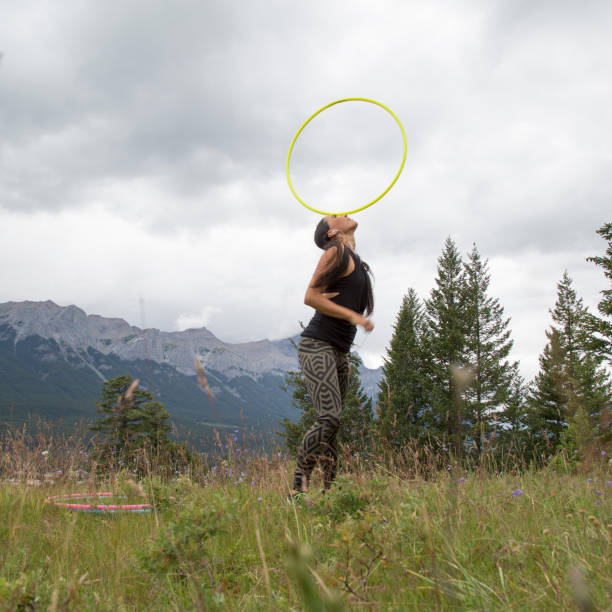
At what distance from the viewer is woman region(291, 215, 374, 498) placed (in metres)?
3.90

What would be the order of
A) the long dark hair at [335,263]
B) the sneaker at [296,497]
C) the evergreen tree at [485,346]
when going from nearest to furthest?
the sneaker at [296,497] < the long dark hair at [335,263] < the evergreen tree at [485,346]

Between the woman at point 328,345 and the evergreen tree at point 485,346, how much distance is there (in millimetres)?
30239

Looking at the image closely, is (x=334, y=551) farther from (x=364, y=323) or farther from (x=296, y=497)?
(x=364, y=323)

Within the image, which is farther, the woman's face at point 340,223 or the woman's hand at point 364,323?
the woman's face at point 340,223

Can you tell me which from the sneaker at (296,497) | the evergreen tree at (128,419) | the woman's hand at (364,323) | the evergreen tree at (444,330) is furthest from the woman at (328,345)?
the evergreen tree at (444,330)

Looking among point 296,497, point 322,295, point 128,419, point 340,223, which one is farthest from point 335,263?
point 128,419

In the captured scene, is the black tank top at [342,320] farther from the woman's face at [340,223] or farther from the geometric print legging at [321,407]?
the woman's face at [340,223]

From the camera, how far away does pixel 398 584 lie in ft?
6.24

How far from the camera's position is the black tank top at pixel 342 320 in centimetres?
411

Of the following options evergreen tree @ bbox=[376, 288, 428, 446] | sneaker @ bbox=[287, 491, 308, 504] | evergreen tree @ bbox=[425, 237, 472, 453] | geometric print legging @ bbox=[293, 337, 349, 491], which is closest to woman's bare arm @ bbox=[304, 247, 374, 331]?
geometric print legging @ bbox=[293, 337, 349, 491]

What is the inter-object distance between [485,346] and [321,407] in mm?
36630

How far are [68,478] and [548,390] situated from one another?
117 feet

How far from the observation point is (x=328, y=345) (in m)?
4.09

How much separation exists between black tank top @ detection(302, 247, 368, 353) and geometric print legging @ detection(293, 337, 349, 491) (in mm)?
72
